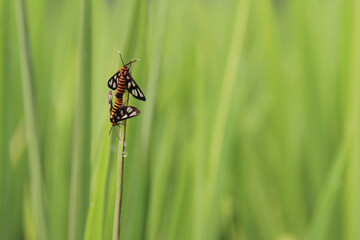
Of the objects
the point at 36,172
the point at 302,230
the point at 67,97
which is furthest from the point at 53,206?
the point at 302,230

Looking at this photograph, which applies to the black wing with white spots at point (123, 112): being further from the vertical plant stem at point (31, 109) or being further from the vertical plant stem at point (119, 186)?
the vertical plant stem at point (31, 109)

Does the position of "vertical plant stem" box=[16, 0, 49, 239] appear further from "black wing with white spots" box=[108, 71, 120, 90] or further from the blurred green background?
"black wing with white spots" box=[108, 71, 120, 90]

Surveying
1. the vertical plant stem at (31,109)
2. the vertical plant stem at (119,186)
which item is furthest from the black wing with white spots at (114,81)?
the vertical plant stem at (31,109)

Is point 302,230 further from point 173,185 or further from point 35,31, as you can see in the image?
point 35,31

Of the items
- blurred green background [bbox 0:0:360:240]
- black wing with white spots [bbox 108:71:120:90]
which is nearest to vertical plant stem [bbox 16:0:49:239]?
blurred green background [bbox 0:0:360:240]

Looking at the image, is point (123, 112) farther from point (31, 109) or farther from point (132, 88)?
point (31, 109)

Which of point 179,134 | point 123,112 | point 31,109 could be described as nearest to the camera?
point 123,112

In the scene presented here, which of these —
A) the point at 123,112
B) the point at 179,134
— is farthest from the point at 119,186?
the point at 179,134
